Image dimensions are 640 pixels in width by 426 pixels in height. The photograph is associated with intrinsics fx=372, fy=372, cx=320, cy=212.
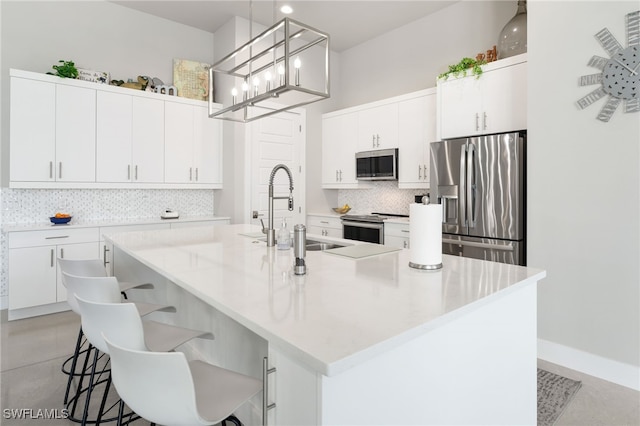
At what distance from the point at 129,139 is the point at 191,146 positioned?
2.41 feet

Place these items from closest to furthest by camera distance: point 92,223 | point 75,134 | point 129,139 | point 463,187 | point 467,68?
1. point 463,187
2. point 467,68
3. point 75,134
4. point 92,223
5. point 129,139

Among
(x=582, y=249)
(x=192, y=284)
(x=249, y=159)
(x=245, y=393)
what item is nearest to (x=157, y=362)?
(x=245, y=393)

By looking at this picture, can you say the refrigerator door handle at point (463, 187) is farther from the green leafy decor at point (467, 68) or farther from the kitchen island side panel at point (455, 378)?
the kitchen island side panel at point (455, 378)

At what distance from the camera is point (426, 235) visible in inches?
66.6

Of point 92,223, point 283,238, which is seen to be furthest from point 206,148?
point 283,238

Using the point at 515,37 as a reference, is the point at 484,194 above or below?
below

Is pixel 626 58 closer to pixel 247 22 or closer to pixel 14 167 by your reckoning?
pixel 247 22

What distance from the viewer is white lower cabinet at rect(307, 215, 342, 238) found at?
5156 mm

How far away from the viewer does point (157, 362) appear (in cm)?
101

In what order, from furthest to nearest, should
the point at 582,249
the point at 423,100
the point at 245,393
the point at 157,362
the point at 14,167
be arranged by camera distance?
the point at 423,100 → the point at 14,167 → the point at 582,249 → the point at 245,393 → the point at 157,362

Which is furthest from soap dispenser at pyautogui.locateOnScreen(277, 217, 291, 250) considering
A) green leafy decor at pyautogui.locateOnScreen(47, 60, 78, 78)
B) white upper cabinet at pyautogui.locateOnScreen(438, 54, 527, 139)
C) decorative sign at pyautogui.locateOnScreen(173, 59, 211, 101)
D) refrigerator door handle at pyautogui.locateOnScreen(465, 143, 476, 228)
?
decorative sign at pyautogui.locateOnScreen(173, 59, 211, 101)

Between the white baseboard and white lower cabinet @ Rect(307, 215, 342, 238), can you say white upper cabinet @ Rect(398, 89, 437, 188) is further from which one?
the white baseboard

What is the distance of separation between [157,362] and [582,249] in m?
2.78

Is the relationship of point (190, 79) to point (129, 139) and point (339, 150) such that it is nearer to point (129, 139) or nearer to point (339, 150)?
point (129, 139)
